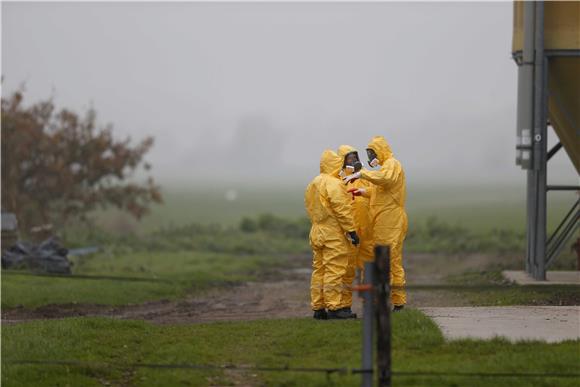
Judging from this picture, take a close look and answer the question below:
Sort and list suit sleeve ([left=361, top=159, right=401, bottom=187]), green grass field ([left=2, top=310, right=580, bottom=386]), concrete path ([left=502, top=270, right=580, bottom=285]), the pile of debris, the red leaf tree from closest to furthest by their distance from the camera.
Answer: green grass field ([left=2, top=310, right=580, bottom=386]), suit sleeve ([left=361, top=159, right=401, bottom=187]), concrete path ([left=502, top=270, right=580, bottom=285]), the pile of debris, the red leaf tree

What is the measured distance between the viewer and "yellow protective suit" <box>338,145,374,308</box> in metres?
14.4

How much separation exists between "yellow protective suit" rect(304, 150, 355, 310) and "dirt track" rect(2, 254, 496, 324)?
121 inches

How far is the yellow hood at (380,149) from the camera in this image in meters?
14.5

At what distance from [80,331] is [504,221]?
38.1m

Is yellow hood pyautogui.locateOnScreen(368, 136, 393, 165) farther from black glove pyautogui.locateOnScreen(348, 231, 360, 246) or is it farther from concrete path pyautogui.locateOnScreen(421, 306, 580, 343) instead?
concrete path pyautogui.locateOnScreen(421, 306, 580, 343)

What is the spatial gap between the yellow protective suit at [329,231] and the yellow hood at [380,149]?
2.05 ft

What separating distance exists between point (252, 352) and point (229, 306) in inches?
291

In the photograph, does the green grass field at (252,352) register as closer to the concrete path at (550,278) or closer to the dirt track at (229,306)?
the dirt track at (229,306)

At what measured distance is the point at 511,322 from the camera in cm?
1299

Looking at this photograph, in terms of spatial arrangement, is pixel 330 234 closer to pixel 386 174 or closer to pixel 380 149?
pixel 386 174

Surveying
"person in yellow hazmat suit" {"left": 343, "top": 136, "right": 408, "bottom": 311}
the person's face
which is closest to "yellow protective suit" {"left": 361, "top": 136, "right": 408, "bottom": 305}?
"person in yellow hazmat suit" {"left": 343, "top": 136, "right": 408, "bottom": 311}

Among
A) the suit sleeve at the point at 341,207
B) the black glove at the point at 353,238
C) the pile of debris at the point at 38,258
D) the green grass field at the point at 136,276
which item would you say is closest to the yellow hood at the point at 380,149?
the suit sleeve at the point at 341,207

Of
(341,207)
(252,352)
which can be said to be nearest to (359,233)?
(341,207)

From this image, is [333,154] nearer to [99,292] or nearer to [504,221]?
[99,292]
